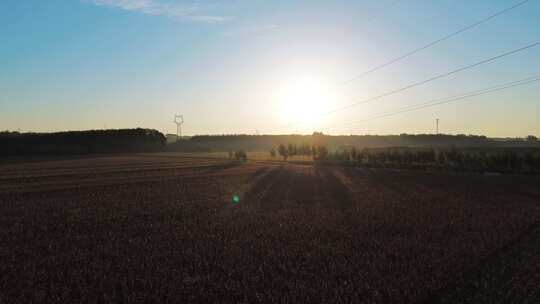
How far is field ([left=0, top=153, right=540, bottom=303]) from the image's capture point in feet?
24.0

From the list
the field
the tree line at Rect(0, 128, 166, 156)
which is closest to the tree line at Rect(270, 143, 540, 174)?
the field

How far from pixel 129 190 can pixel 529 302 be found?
22.0 meters

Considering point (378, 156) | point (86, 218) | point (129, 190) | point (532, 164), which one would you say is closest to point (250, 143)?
point (378, 156)

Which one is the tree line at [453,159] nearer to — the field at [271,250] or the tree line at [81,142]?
the field at [271,250]

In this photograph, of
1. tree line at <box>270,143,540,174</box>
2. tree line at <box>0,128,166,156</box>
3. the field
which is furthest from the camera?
tree line at <box>0,128,166,156</box>

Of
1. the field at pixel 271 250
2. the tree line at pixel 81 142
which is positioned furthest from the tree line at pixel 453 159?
the tree line at pixel 81 142

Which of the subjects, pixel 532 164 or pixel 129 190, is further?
pixel 532 164

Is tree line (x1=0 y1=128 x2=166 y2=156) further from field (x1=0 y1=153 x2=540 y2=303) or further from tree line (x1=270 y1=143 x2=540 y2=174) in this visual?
field (x1=0 y1=153 x2=540 y2=303)

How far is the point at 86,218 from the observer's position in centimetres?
1473

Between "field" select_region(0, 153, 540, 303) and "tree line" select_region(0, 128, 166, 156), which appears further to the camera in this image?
"tree line" select_region(0, 128, 166, 156)

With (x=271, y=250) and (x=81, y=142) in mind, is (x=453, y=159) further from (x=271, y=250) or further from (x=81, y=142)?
(x=81, y=142)

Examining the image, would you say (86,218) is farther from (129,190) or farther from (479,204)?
(479,204)

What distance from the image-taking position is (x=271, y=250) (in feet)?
33.3

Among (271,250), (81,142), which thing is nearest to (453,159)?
(271,250)
